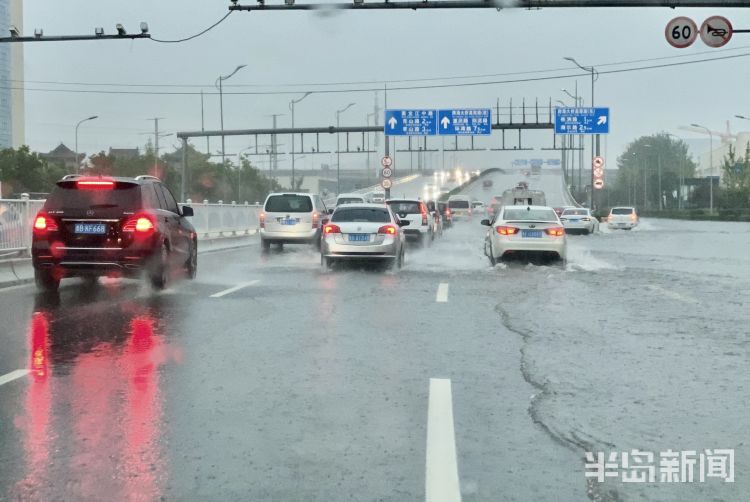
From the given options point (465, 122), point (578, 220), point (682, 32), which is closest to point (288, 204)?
point (682, 32)

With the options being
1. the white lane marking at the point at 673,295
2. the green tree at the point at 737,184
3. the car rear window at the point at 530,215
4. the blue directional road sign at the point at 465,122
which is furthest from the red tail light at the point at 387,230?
the green tree at the point at 737,184

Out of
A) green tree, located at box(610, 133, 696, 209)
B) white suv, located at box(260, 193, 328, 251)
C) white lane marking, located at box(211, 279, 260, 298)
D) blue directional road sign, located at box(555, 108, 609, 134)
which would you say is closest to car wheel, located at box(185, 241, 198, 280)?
white lane marking, located at box(211, 279, 260, 298)

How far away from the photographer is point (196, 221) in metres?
28.5

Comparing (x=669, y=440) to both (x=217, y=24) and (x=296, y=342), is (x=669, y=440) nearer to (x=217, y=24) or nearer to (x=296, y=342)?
(x=296, y=342)

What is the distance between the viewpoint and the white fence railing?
16.5 m

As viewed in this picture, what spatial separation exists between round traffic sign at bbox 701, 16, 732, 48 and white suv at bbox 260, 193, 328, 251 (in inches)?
449

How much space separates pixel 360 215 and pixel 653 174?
5334 inches

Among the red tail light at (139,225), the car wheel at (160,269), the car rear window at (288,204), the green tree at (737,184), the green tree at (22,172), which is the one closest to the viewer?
the red tail light at (139,225)

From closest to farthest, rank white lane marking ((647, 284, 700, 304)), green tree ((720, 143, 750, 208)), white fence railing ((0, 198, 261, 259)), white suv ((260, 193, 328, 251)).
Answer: white lane marking ((647, 284, 700, 304)), white fence railing ((0, 198, 261, 259)), white suv ((260, 193, 328, 251)), green tree ((720, 143, 750, 208))

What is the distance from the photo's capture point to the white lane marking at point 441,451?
4.29 metres

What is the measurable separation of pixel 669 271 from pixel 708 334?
9.78 meters

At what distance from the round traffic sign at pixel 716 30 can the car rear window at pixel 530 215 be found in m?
5.09

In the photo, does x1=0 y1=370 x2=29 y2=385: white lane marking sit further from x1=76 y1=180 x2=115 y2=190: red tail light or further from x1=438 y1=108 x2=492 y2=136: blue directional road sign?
x1=438 y1=108 x2=492 y2=136: blue directional road sign

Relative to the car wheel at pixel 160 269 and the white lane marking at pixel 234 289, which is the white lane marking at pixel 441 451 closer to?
the white lane marking at pixel 234 289
